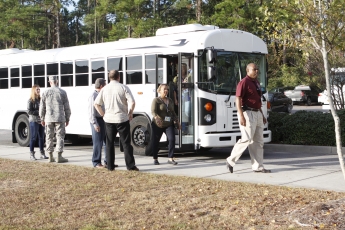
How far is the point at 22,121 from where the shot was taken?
54.5 ft

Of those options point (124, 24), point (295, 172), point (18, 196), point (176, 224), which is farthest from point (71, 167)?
point (124, 24)

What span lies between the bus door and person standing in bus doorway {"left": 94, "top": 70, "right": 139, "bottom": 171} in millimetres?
2244

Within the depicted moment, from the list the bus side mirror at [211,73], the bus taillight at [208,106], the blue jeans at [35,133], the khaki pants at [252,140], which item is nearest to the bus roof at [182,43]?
Answer: the bus side mirror at [211,73]

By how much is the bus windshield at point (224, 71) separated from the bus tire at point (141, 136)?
66.6 inches

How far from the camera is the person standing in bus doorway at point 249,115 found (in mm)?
9938

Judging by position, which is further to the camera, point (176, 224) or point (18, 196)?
point (18, 196)

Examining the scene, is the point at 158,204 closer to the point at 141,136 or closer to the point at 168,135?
the point at 168,135

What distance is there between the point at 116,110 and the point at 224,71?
Answer: 344cm

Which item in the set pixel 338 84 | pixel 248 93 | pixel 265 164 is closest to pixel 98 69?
pixel 265 164

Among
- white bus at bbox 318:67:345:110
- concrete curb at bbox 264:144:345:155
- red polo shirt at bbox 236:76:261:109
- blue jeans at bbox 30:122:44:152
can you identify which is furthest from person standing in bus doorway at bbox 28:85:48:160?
white bus at bbox 318:67:345:110

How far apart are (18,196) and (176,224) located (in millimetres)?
2932

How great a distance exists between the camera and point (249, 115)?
10.0 metres

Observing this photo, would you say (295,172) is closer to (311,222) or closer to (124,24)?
(311,222)

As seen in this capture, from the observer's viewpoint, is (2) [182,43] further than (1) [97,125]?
Yes
